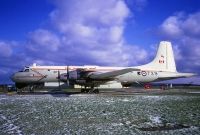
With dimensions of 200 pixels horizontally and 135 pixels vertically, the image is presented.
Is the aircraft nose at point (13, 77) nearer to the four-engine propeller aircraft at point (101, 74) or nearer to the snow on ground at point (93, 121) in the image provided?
the four-engine propeller aircraft at point (101, 74)

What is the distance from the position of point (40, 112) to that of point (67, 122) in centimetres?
371

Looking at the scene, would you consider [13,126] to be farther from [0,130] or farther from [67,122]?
[67,122]

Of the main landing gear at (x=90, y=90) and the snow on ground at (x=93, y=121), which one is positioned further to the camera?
the main landing gear at (x=90, y=90)

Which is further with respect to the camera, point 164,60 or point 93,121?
point 164,60

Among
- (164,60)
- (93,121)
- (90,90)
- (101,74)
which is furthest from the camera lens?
(164,60)

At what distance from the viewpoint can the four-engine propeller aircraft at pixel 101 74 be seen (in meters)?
37.0

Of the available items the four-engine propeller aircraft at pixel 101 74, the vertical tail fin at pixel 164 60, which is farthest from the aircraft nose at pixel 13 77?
the vertical tail fin at pixel 164 60

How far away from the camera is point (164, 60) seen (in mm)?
42719

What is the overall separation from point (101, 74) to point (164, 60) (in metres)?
11.9

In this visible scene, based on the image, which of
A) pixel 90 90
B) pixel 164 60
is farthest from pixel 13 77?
pixel 164 60

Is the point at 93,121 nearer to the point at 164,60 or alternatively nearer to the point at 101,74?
the point at 101,74

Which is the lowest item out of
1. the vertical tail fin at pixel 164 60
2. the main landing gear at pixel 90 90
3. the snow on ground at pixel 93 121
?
the snow on ground at pixel 93 121

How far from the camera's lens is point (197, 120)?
13.4 meters

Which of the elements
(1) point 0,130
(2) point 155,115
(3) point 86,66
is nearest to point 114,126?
(2) point 155,115
